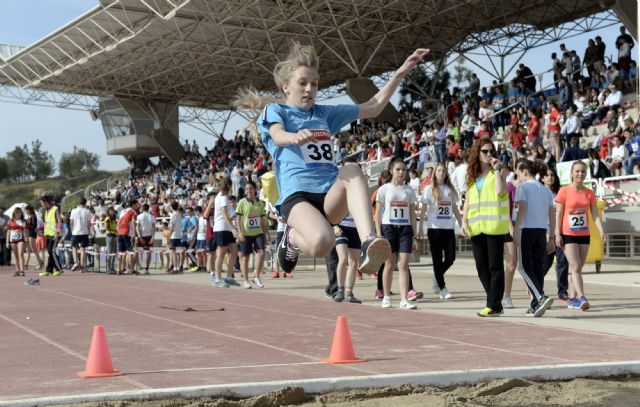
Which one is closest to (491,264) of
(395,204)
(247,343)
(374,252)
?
(395,204)

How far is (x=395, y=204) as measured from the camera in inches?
455

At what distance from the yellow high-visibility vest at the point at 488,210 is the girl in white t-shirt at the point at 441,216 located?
6.15 ft

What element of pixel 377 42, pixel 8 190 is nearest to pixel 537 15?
pixel 377 42

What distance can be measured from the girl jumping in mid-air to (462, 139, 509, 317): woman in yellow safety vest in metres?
3.66

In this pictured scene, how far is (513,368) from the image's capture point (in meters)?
5.62

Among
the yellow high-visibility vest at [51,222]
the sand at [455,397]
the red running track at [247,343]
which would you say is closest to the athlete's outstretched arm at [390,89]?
the red running track at [247,343]

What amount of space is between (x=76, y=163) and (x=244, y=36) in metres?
96.8

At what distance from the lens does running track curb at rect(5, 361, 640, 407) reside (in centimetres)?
474

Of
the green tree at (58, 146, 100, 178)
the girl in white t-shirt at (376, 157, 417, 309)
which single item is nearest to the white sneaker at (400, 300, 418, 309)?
the girl in white t-shirt at (376, 157, 417, 309)

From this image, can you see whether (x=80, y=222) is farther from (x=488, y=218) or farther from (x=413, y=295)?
(x=488, y=218)

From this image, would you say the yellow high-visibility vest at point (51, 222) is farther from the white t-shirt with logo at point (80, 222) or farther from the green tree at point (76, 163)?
the green tree at point (76, 163)

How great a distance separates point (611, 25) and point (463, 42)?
7.54 metres

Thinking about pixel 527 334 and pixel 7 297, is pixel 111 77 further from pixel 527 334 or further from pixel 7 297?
pixel 527 334

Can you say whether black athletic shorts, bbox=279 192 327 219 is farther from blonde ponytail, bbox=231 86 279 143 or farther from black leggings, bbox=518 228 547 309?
black leggings, bbox=518 228 547 309
